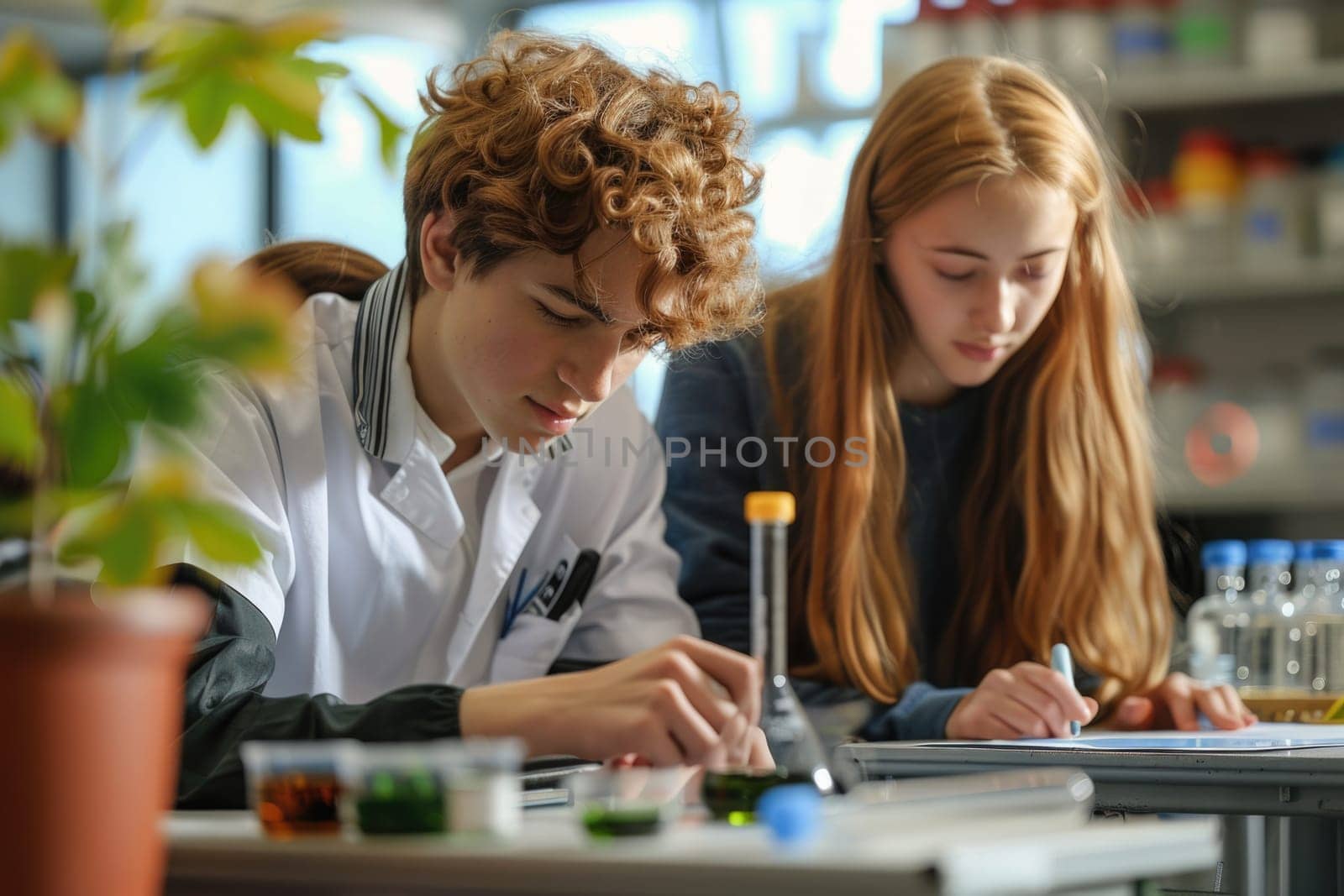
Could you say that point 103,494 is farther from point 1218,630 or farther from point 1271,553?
point 1218,630

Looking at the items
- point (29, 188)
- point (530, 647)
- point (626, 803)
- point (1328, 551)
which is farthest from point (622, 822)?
point (29, 188)

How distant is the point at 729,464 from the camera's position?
5.82 feet

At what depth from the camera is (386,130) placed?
676mm

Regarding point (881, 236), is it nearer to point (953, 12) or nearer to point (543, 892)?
point (543, 892)

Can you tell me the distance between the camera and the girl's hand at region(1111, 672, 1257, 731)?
1.57m

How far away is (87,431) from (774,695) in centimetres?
40

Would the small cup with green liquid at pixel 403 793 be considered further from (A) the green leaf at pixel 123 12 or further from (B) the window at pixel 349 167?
(B) the window at pixel 349 167

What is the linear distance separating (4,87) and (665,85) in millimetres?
854

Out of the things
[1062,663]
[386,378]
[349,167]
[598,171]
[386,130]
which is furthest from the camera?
[349,167]

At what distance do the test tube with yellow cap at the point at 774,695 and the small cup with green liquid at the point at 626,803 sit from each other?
0.17ft

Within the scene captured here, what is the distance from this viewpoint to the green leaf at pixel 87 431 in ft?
1.97

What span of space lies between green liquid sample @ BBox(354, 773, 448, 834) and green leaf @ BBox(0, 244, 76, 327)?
239 millimetres

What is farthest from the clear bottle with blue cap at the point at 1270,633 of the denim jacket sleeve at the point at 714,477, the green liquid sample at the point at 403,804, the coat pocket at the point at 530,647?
the green liquid sample at the point at 403,804

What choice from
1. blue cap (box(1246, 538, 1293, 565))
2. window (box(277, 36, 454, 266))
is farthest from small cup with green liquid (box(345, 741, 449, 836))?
window (box(277, 36, 454, 266))
